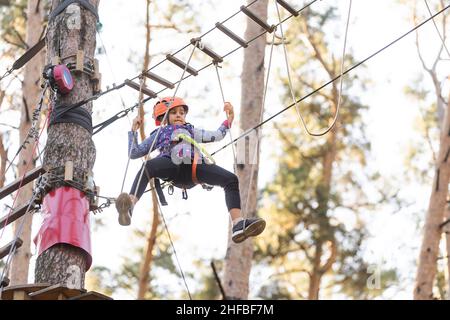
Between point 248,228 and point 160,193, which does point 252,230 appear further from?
point 160,193

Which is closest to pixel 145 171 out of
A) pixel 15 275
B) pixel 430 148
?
pixel 15 275

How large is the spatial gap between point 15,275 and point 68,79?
5.89 m

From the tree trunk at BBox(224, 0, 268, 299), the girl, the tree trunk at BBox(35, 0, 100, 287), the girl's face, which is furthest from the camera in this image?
the tree trunk at BBox(224, 0, 268, 299)

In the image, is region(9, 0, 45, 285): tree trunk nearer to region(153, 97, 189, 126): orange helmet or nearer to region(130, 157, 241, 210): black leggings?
region(153, 97, 189, 126): orange helmet

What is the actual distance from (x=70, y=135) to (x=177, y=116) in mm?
1145

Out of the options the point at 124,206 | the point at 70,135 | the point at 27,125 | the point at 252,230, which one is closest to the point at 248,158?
the point at 27,125

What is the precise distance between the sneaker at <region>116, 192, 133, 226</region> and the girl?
0.24 m

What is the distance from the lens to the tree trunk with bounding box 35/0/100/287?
22.4ft

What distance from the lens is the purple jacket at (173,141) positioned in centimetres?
771

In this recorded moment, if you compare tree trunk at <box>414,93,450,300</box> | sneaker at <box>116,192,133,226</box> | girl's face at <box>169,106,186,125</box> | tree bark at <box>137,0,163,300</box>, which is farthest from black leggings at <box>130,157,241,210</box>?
tree bark at <box>137,0,163,300</box>

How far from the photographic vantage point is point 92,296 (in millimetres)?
6219

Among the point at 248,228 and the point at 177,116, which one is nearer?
the point at 248,228

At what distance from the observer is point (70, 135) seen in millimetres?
7227
